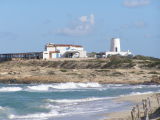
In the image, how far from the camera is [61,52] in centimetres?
11581

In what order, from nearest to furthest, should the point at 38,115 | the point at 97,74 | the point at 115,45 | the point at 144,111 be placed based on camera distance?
the point at 144,111 < the point at 38,115 < the point at 97,74 < the point at 115,45

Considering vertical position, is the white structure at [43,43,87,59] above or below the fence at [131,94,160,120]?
above

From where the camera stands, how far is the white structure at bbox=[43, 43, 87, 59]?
373ft

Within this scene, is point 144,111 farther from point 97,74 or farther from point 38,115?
point 97,74

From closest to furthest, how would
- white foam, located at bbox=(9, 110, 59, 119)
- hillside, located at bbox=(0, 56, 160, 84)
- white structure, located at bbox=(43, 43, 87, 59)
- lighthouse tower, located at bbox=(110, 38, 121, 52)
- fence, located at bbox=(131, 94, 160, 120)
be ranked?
fence, located at bbox=(131, 94, 160, 120) → white foam, located at bbox=(9, 110, 59, 119) → hillside, located at bbox=(0, 56, 160, 84) → white structure, located at bbox=(43, 43, 87, 59) → lighthouse tower, located at bbox=(110, 38, 121, 52)

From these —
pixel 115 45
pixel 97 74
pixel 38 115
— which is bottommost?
pixel 38 115

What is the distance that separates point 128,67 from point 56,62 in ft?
67.7

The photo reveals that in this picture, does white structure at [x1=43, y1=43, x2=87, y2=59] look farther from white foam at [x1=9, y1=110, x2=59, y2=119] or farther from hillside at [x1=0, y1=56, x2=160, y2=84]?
white foam at [x1=9, y1=110, x2=59, y2=119]

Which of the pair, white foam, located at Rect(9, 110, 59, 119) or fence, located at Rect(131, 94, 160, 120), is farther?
white foam, located at Rect(9, 110, 59, 119)

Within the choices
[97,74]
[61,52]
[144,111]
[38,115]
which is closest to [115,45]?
[61,52]

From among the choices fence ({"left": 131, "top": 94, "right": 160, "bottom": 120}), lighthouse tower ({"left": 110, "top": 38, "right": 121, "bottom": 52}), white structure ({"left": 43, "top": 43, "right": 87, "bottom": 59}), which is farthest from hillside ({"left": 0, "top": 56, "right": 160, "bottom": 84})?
fence ({"left": 131, "top": 94, "right": 160, "bottom": 120})

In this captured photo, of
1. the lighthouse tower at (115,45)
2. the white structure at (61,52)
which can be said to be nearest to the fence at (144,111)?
the white structure at (61,52)

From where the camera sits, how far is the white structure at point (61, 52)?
114 meters

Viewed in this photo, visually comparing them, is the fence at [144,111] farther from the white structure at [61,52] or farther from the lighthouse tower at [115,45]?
the lighthouse tower at [115,45]
